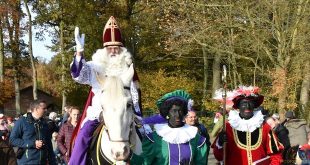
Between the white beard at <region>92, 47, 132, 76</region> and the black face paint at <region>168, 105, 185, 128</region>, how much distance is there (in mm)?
741

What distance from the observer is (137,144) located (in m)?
5.91

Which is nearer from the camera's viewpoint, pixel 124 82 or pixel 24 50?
pixel 124 82

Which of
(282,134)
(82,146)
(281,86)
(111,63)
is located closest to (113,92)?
(111,63)

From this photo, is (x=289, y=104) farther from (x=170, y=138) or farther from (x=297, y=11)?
(x=170, y=138)

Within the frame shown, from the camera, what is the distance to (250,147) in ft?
26.1

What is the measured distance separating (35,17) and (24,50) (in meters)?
6.22

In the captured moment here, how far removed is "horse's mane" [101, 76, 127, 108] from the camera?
5.45 metres

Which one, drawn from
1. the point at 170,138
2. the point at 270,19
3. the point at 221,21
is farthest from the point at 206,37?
the point at 170,138

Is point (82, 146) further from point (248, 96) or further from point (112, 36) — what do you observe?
point (248, 96)

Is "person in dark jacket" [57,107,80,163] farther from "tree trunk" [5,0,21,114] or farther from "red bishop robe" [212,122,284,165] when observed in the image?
"tree trunk" [5,0,21,114]

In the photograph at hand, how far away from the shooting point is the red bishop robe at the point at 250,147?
26.1 ft

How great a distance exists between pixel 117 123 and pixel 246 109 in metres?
3.01

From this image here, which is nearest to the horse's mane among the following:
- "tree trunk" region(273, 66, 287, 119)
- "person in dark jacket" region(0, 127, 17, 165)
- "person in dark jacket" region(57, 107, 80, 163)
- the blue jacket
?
"person in dark jacket" region(0, 127, 17, 165)

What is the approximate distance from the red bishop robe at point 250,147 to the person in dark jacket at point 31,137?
112 inches
